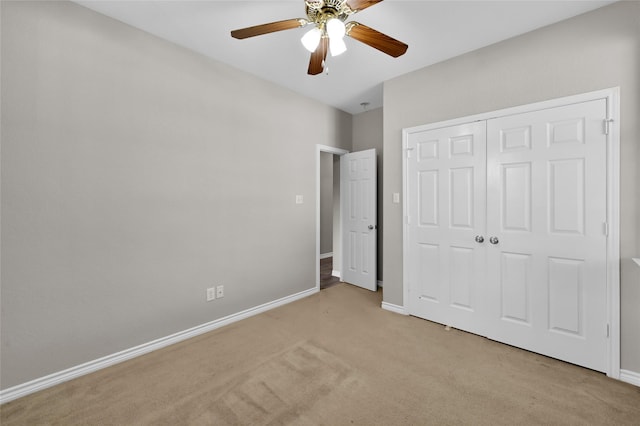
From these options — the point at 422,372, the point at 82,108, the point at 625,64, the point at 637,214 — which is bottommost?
the point at 422,372

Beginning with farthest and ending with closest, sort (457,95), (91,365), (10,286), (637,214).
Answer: (457,95) < (91,365) < (637,214) < (10,286)

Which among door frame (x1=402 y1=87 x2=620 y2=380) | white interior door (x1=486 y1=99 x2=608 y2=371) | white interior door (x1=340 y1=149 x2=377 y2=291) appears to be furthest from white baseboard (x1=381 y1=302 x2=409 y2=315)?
door frame (x1=402 y1=87 x2=620 y2=380)

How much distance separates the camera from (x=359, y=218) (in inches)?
159

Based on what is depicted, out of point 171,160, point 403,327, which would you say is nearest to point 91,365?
point 171,160

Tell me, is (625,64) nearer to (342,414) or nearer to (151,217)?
(342,414)

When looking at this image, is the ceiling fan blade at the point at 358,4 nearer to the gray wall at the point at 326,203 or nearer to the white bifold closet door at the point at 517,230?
the white bifold closet door at the point at 517,230

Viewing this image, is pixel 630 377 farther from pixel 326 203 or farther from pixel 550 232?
pixel 326 203

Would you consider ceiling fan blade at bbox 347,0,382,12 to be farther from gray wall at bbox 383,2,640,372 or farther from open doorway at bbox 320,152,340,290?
open doorway at bbox 320,152,340,290

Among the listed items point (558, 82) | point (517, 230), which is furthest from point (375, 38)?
point (517, 230)

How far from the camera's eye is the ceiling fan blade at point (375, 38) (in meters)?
1.64

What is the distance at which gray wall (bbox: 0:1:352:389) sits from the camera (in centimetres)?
177

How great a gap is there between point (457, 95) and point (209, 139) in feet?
8.22

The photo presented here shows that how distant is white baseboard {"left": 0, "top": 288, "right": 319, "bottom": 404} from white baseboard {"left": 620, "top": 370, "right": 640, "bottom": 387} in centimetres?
303

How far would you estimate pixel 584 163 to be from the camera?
6.70 feet
